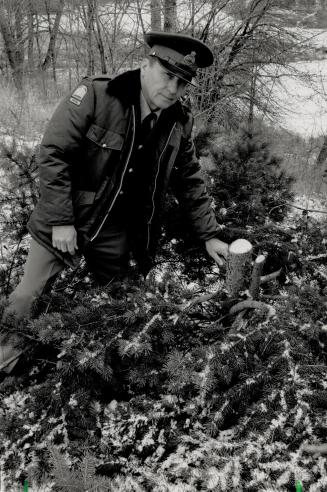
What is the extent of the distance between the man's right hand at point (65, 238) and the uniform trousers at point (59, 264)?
124mm

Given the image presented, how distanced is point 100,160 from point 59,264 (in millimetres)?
681

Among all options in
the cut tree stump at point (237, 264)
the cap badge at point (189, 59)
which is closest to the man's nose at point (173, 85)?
the cap badge at point (189, 59)

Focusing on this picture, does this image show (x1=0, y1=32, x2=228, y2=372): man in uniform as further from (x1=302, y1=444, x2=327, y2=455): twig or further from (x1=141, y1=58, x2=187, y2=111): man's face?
(x1=302, y1=444, x2=327, y2=455): twig

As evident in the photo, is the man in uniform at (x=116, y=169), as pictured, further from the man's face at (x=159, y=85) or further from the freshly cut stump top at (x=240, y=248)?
the freshly cut stump top at (x=240, y=248)

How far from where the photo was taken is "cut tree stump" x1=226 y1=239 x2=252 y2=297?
1961 mm

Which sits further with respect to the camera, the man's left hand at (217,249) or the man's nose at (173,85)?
the man's left hand at (217,249)

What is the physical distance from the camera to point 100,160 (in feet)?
7.27

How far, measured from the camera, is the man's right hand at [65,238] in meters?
2.24

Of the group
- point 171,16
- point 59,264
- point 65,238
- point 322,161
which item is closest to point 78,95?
point 65,238

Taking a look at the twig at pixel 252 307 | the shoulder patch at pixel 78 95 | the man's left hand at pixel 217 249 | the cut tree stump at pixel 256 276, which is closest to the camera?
the twig at pixel 252 307

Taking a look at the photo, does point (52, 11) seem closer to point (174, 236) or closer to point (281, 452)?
point (174, 236)

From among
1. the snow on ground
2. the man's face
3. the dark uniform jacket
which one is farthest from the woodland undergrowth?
the snow on ground

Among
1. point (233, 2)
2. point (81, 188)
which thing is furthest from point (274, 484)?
point (233, 2)

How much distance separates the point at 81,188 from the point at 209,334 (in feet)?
3.56
